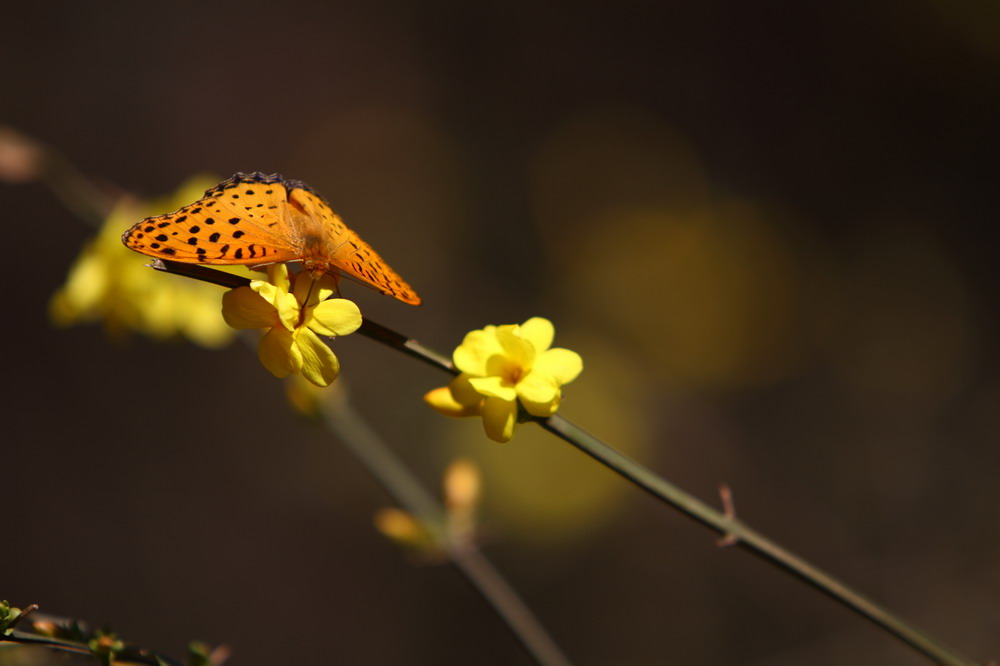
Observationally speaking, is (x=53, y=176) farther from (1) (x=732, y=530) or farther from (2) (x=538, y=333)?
(1) (x=732, y=530)

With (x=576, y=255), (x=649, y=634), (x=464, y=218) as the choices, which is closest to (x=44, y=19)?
(x=464, y=218)

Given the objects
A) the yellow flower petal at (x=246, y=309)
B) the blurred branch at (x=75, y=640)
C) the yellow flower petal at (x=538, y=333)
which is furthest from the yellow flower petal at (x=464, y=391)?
the blurred branch at (x=75, y=640)

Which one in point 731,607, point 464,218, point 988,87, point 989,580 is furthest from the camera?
point 464,218

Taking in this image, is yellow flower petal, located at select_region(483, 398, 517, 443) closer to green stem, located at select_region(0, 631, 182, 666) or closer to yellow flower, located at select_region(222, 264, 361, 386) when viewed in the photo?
yellow flower, located at select_region(222, 264, 361, 386)

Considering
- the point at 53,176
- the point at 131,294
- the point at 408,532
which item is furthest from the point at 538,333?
the point at 53,176

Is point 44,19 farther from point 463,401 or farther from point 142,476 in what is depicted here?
point 463,401

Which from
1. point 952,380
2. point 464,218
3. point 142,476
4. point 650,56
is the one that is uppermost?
point 650,56
